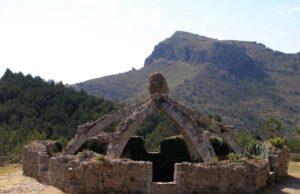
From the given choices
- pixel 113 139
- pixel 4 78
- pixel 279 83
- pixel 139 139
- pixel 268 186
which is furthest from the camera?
pixel 279 83

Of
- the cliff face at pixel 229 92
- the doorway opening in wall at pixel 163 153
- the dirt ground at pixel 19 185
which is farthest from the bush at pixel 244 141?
the cliff face at pixel 229 92

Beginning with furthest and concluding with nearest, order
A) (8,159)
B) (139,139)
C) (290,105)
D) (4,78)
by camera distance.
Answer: (290,105) → (4,78) → (8,159) → (139,139)

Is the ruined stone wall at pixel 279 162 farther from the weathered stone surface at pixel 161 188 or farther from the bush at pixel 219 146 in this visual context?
the weathered stone surface at pixel 161 188

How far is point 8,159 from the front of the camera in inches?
1483

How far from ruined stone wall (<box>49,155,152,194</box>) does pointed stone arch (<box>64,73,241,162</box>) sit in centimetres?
400

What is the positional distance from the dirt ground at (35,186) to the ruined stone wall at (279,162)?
0.38m

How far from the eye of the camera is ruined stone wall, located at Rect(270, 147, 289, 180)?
25.2 metres

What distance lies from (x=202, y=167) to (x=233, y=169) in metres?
1.23

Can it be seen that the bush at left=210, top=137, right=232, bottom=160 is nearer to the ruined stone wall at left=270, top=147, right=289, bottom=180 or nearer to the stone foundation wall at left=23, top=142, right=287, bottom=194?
the ruined stone wall at left=270, top=147, right=289, bottom=180

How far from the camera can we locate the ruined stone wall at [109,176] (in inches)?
815

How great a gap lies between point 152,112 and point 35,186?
7.06 m

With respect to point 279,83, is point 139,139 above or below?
below

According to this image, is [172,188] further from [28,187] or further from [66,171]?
→ [28,187]

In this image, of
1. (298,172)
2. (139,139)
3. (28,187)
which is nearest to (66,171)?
(28,187)
